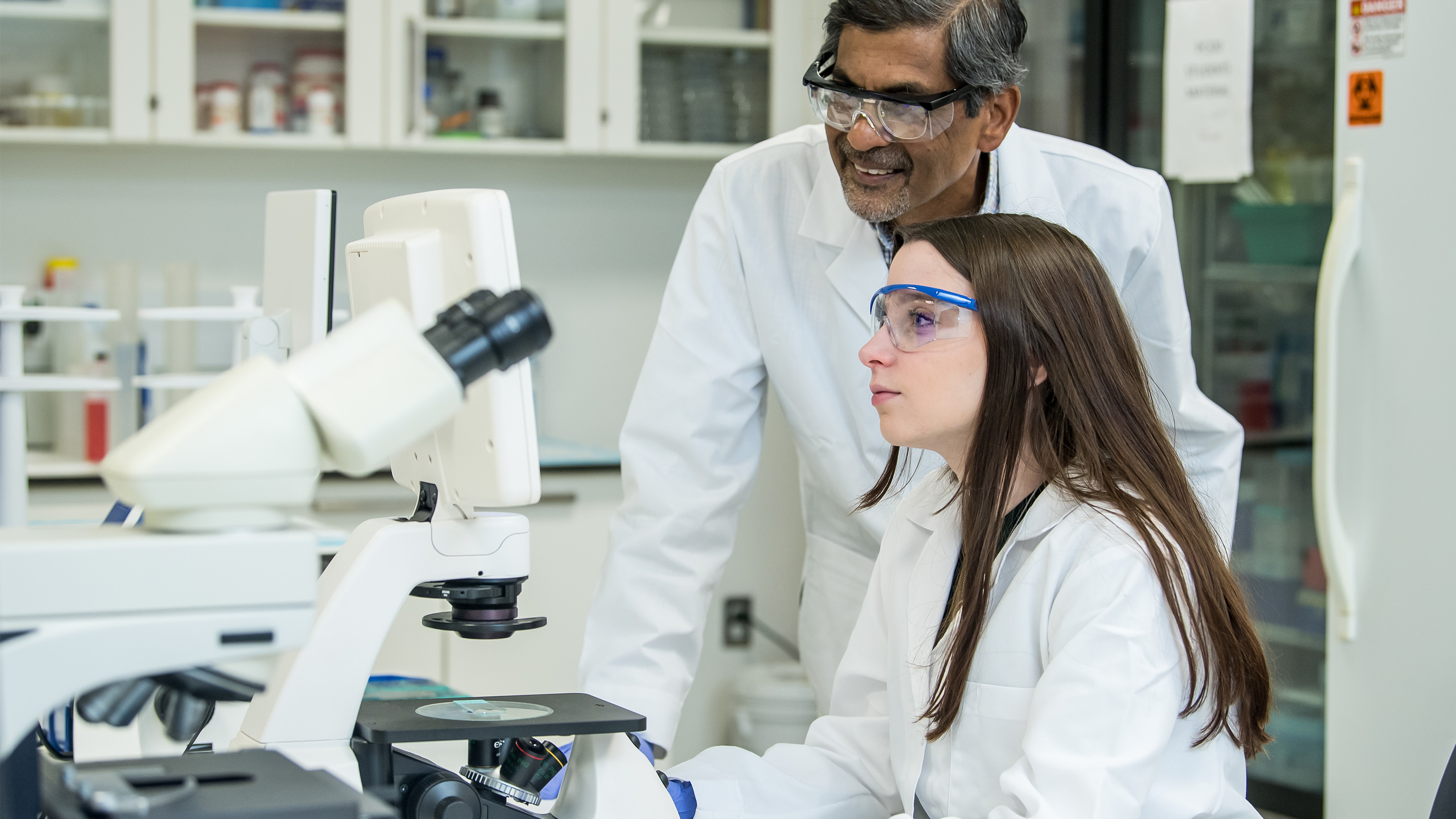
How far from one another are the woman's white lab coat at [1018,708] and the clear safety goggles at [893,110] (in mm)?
371

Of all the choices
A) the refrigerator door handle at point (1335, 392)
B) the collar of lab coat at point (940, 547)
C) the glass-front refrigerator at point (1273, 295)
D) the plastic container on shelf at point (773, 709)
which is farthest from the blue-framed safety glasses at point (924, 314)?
the plastic container on shelf at point (773, 709)

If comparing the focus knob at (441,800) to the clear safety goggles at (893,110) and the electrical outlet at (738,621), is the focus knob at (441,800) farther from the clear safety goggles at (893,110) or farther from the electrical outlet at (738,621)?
the electrical outlet at (738,621)

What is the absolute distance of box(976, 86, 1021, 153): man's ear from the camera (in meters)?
1.51

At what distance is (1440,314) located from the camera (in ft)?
6.10

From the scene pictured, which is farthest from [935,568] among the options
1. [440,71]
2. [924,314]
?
[440,71]

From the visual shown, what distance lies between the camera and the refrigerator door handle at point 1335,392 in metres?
1.94

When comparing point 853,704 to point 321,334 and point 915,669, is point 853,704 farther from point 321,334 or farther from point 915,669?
point 321,334

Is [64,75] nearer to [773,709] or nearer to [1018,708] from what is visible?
[773,709]

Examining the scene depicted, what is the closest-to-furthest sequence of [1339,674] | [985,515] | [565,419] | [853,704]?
1. [985,515]
2. [853,704]
3. [1339,674]
4. [565,419]

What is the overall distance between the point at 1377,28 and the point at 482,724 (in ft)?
5.46

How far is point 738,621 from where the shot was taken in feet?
10.5

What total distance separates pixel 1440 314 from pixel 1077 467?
100cm

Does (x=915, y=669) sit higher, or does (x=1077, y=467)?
(x=1077, y=467)

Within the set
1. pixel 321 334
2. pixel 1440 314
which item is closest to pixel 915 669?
pixel 321 334
